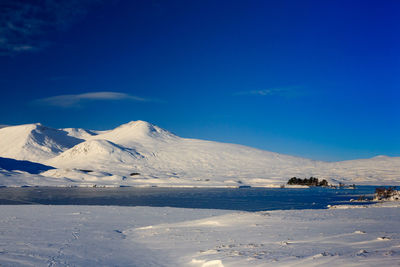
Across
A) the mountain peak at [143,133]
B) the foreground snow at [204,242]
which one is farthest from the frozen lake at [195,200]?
the mountain peak at [143,133]

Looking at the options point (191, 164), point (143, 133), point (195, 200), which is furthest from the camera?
point (143, 133)

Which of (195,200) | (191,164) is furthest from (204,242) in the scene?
(191,164)

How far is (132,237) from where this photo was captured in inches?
605

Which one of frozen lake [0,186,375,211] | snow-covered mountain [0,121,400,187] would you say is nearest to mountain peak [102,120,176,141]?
snow-covered mountain [0,121,400,187]

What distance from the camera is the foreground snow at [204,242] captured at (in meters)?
10.0

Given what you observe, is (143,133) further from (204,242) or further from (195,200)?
(204,242)

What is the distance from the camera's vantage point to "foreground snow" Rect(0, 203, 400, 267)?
10000 millimetres

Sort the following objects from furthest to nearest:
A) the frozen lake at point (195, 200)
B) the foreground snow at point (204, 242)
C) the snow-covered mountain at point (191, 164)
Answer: the snow-covered mountain at point (191, 164) < the frozen lake at point (195, 200) < the foreground snow at point (204, 242)

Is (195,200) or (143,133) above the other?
(143,133)

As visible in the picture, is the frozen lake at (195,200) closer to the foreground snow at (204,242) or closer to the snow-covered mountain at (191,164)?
the foreground snow at (204,242)

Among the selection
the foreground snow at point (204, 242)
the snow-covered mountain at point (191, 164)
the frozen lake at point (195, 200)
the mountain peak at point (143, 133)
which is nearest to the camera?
the foreground snow at point (204, 242)

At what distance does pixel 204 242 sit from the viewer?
Answer: 1340 cm

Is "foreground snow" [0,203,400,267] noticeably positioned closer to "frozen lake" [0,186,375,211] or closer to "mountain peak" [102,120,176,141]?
"frozen lake" [0,186,375,211]

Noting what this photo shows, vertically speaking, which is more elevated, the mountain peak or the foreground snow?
the mountain peak
